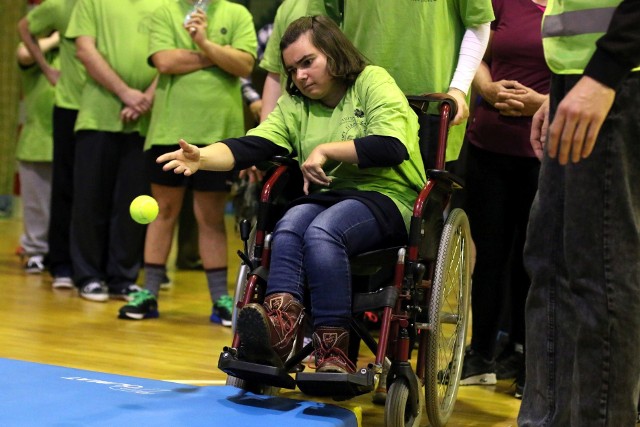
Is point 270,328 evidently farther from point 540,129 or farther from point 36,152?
point 36,152

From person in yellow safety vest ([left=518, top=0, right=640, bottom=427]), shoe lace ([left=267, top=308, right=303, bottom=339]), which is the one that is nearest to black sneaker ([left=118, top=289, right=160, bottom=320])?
shoe lace ([left=267, top=308, right=303, bottom=339])

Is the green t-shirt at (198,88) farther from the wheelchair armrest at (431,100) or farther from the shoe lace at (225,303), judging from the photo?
the wheelchair armrest at (431,100)

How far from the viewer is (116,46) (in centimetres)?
477

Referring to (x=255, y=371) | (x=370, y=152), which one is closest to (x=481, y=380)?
(x=370, y=152)

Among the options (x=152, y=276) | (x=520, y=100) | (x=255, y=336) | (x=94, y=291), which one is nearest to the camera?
(x=255, y=336)

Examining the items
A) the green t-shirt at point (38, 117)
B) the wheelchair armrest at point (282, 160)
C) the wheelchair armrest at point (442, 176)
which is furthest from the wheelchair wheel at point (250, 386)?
the green t-shirt at point (38, 117)

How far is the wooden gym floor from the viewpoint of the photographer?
332 centimetres

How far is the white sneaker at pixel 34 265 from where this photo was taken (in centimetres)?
553

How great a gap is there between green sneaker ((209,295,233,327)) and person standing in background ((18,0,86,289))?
105cm

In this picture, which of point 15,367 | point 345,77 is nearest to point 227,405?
point 15,367

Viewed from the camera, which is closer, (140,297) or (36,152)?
(140,297)

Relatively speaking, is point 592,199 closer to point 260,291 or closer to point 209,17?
point 260,291

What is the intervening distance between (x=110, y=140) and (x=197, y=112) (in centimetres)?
68

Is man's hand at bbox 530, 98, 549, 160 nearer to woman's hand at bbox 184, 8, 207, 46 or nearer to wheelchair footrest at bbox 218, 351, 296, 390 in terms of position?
wheelchair footrest at bbox 218, 351, 296, 390
